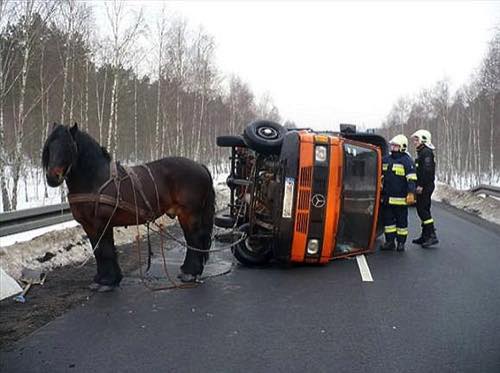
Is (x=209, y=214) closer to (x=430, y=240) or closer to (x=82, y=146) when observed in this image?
(x=82, y=146)

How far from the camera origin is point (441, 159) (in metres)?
54.7

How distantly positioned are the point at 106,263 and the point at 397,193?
16.5 ft

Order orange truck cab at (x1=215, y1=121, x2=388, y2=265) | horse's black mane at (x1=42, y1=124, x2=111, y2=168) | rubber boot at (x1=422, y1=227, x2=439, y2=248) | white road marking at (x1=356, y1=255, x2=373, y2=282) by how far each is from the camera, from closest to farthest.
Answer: horse's black mane at (x1=42, y1=124, x2=111, y2=168) → white road marking at (x1=356, y1=255, x2=373, y2=282) → orange truck cab at (x1=215, y1=121, x2=388, y2=265) → rubber boot at (x1=422, y1=227, x2=439, y2=248)

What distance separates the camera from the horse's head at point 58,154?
493cm

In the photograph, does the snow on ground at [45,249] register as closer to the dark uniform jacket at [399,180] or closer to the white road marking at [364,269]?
the white road marking at [364,269]

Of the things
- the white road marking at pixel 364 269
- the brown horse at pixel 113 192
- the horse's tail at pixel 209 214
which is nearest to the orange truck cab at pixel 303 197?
the white road marking at pixel 364 269

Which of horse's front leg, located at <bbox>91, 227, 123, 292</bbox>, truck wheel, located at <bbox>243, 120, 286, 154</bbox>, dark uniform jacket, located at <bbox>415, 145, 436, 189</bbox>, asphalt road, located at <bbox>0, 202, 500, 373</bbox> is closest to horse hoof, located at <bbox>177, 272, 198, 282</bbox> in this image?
asphalt road, located at <bbox>0, 202, 500, 373</bbox>

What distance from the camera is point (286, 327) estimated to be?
424 centimetres

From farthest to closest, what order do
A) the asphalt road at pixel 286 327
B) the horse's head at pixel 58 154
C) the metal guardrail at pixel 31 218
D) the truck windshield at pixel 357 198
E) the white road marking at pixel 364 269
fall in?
the truck windshield at pixel 357 198 → the metal guardrail at pixel 31 218 → the white road marking at pixel 364 269 → the horse's head at pixel 58 154 → the asphalt road at pixel 286 327

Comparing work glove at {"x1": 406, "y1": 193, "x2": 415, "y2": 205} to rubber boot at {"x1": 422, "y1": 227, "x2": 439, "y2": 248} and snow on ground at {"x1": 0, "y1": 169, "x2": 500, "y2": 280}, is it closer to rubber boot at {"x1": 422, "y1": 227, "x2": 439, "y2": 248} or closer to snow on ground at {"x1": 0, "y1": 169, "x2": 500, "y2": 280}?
rubber boot at {"x1": 422, "y1": 227, "x2": 439, "y2": 248}

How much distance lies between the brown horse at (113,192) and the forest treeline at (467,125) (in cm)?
2331

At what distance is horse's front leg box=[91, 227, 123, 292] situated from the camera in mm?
5352

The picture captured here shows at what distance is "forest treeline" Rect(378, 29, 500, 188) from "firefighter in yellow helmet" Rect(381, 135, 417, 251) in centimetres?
1948

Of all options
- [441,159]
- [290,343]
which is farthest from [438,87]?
[290,343]
